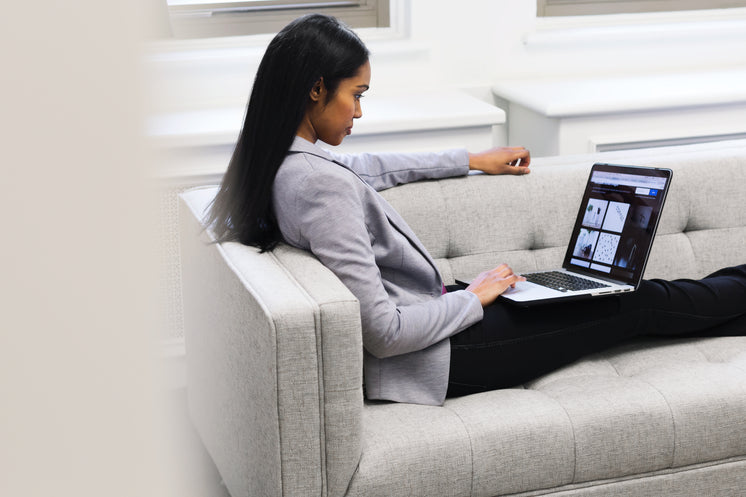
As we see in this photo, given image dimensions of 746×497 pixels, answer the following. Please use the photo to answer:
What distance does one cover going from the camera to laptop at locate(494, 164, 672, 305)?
1.63 meters

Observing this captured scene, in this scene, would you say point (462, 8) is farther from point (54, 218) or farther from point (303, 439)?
point (54, 218)

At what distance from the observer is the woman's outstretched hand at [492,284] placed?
150 cm

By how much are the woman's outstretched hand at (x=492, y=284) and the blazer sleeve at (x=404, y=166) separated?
34 centimetres

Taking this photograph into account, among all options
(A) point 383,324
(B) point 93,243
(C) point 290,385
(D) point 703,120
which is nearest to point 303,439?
(C) point 290,385

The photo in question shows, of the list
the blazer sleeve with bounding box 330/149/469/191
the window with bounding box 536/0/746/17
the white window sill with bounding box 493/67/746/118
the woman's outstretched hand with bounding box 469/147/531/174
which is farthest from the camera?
the window with bounding box 536/0/746/17

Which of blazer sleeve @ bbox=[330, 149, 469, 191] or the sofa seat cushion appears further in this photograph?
blazer sleeve @ bbox=[330, 149, 469, 191]

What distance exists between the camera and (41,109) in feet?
0.20

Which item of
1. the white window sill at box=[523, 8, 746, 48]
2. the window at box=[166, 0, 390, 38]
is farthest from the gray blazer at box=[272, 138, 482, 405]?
the white window sill at box=[523, 8, 746, 48]

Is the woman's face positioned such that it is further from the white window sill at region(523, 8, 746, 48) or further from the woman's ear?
the white window sill at region(523, 8, 746, 48)

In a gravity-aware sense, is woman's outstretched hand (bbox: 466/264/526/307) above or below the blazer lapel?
below

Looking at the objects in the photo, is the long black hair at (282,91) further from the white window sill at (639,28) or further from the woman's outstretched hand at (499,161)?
the white window sill at (639,28)

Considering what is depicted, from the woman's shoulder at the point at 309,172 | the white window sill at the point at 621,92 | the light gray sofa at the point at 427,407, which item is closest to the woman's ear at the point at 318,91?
the woman's shoulder at the point at 309,172

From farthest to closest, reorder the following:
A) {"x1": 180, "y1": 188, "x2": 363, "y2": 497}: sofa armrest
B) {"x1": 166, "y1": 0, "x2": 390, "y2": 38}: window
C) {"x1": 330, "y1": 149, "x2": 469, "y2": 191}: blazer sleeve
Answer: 1. {"x1": 166, "y1": 0, "x2": 390, "y2": 38}: window
2. {"x1": 330, "y1": 149, "x2": 469, "y2": 191}: blazer sleeve
3. {"x1": 180, "y1": 188, "x2": 363, "y2": 497}: sofa armrest

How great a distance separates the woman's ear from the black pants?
0.49 m
